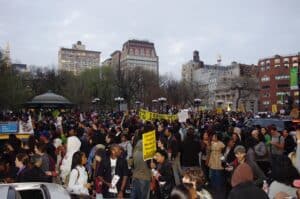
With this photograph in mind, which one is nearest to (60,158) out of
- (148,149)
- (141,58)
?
(148,149)

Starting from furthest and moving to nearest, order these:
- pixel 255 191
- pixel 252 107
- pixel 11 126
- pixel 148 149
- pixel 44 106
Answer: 1. pixel 252 107
2. pixel 44 106
3. pixel 11 126
4. pixel 148 149
5. pixel 255 191

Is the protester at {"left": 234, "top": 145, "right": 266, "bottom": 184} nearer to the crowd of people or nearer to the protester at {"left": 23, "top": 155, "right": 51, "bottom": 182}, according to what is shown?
the crowd of people

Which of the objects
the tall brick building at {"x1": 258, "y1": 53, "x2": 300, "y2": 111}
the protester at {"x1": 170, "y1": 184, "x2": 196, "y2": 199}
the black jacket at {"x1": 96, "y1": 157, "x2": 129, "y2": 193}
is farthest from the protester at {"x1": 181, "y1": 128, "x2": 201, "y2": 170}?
the tall brick building at {"x1": 258, "y1": 53, "x2": 300, "y2": 111}

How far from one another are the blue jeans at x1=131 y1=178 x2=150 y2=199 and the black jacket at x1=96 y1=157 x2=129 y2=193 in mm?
395

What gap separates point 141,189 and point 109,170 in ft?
2.54

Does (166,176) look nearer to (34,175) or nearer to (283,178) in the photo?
(34,175)

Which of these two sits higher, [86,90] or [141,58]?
[141,58]

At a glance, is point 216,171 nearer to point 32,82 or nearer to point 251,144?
point 251,144

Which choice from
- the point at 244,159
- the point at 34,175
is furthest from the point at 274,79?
the point at 34,175

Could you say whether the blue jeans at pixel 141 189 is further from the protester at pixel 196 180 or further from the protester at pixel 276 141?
the protester at pixel 276 141

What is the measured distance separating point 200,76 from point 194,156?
552ft

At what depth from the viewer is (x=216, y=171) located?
1074 centimetres

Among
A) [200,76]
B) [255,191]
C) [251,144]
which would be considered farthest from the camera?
[200,76]

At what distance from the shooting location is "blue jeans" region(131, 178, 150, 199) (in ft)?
26.6
